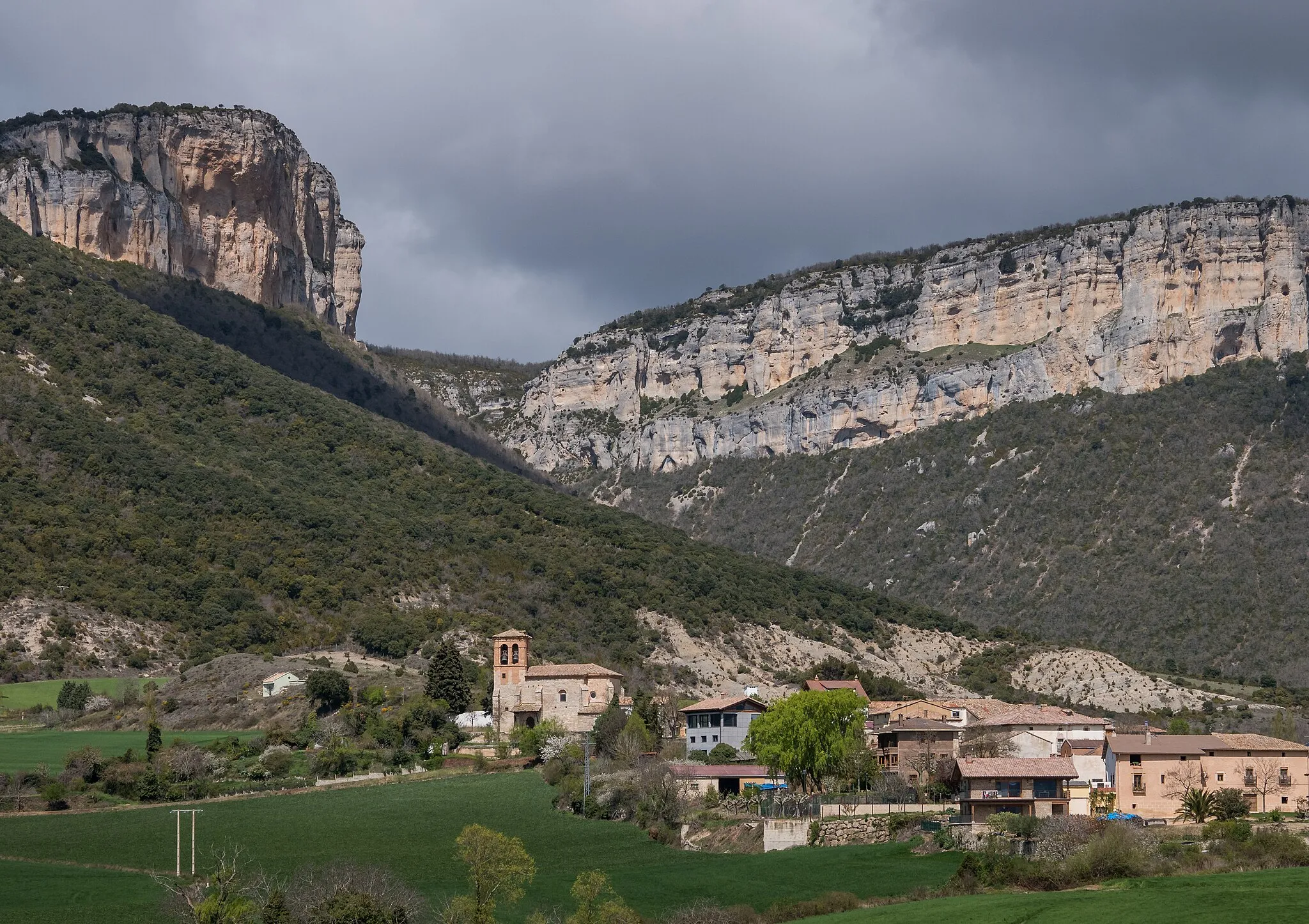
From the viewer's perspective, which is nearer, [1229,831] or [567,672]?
[1229,831]

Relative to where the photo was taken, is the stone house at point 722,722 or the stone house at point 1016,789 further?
the stone house at point 722,722

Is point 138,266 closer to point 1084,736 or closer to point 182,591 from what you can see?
point 182,591

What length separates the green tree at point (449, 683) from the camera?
9150cm

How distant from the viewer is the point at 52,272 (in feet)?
470

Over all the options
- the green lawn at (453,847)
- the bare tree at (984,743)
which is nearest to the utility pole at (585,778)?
the green lawn at (453,847)

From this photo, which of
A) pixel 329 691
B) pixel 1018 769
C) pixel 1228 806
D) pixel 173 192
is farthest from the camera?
pixel 173 192

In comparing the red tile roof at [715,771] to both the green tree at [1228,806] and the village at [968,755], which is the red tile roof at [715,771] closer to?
the village at [968,755]

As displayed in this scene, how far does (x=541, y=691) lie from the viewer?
9038cm

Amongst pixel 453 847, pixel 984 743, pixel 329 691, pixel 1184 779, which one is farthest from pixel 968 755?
pixel 329 691

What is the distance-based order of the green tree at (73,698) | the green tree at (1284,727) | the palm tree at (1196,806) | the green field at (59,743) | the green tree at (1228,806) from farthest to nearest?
the green tree at (73,698)
the green tree at (1284,727)
the green field at (59,743)
the palm tree at (1196,806)
the green tree at (1228,806)

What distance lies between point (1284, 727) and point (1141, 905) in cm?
4768

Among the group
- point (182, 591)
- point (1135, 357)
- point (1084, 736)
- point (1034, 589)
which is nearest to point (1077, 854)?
point (1084, 736)

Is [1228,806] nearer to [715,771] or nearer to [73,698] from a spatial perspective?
[715,771]

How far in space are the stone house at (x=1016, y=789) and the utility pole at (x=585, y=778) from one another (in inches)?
571
